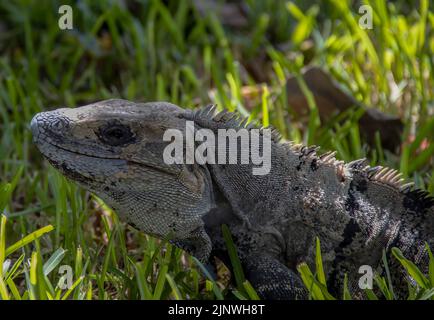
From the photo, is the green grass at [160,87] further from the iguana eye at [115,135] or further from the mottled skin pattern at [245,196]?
the iguana eye at [115,135]

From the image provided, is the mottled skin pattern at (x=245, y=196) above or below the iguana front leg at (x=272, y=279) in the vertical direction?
above

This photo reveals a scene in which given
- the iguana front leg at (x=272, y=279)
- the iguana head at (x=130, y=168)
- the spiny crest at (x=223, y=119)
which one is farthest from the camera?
the spiny crest at (x=223, y=119)

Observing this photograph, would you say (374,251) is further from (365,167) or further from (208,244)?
(208,244)

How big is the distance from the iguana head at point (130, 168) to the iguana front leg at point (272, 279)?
32 centimetres

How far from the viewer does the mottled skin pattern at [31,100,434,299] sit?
379 cm

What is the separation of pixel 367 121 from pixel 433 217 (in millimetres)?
1702

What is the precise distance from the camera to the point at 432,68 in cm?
596

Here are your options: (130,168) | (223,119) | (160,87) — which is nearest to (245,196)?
(223,119)

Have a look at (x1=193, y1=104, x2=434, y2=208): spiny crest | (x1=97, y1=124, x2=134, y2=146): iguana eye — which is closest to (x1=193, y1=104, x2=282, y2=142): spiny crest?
(x1=193, y1=104, x2=434, y2=208): spiny crest

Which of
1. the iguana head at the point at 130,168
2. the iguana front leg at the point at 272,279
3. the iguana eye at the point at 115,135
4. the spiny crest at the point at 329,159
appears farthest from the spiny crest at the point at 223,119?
the iguana front leg at the point at 272,279

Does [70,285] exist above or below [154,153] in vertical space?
below

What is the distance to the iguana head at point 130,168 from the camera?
3781 millimetres

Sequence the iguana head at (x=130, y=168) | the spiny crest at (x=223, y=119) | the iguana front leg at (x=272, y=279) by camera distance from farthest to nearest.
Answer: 1. the spiny crest at (x=223, y=119)
2. the iguana head at (x=130, y=168)
3. the iguana front leg at (x=272, y=279)

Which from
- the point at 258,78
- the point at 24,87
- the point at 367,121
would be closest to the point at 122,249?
the point at 367,121
